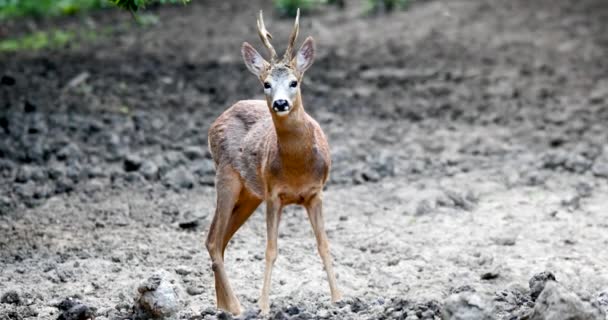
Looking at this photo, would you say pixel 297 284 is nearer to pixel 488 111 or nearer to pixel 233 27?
pixel 488 111

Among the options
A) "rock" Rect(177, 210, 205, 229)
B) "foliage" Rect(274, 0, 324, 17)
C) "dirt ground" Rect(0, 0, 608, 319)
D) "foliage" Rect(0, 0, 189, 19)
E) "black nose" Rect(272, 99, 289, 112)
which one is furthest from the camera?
"foliage" Rect(0, 0, 189, 19)

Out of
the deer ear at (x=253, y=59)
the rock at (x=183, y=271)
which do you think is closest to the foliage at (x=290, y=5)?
the rock at (x=183, y=271)

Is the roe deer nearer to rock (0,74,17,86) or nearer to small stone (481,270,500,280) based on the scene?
small stone (481,270,500,280)

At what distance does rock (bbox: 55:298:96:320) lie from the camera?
21.5 ft

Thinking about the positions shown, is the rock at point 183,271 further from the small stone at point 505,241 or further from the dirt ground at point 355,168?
the small stone at point 505,241

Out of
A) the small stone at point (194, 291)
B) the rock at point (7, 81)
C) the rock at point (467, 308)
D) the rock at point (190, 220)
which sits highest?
the rock at point (467, 308)

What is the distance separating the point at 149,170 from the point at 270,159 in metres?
3.87

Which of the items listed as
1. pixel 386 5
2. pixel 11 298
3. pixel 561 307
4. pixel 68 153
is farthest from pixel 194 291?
pixel 386 5

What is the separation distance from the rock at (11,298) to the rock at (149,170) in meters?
3.21

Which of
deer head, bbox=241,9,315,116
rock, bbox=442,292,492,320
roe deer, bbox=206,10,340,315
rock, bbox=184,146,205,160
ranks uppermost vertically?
deer head, bbox=241,9,315,116

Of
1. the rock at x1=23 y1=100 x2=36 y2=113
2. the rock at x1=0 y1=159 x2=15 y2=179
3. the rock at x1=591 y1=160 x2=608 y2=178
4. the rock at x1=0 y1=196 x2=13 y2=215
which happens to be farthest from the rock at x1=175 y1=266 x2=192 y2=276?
the rock at x1=23 y1=100 x2=36 y2=113

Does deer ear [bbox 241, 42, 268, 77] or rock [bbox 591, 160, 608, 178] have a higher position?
deer ear [bbox 241, 42, 268, 77]

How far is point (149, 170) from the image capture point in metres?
10.3

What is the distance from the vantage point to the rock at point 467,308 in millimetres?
5533
